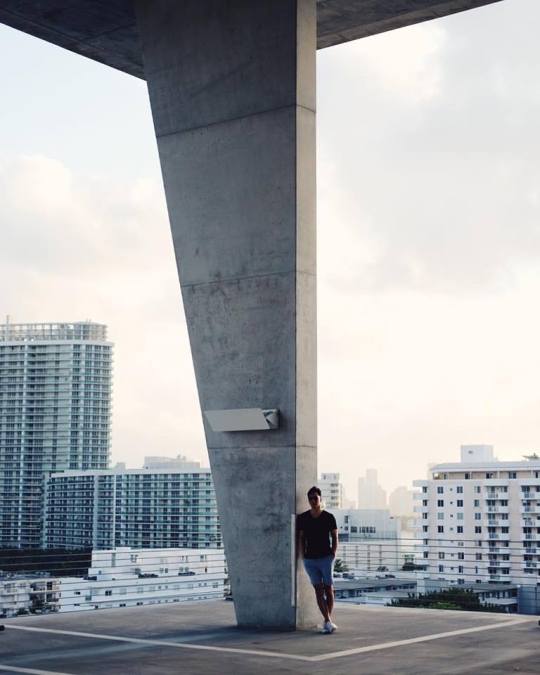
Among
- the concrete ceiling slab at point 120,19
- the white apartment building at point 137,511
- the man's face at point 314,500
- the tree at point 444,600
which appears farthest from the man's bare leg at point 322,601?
the white apartment building at point 137,511

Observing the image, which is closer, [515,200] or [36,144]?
[36,144]

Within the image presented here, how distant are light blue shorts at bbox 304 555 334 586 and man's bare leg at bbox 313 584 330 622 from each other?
0.13 ft

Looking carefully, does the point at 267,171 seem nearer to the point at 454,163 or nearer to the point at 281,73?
the point at 281,73

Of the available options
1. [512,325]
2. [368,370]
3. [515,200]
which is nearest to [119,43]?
[515,200]

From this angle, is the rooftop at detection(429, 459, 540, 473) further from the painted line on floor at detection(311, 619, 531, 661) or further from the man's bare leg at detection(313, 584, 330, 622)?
the man's bare leg at detection(313, 584, 330, 622)

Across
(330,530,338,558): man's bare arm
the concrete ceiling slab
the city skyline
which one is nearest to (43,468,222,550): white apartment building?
the city skyline

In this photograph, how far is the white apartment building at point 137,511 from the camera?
274 ft

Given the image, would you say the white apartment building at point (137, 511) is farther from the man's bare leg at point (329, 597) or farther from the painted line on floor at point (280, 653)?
the man's bare leg at point (329, 597)

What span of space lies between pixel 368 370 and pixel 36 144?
301 feet

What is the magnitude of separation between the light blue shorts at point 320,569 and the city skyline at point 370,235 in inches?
48.9

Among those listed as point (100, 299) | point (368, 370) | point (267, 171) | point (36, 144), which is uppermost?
point (100, 299)

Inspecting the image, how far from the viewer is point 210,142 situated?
9.77 m

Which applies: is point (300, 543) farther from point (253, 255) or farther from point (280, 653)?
point (253, 255)

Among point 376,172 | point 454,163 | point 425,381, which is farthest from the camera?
point 425,381
